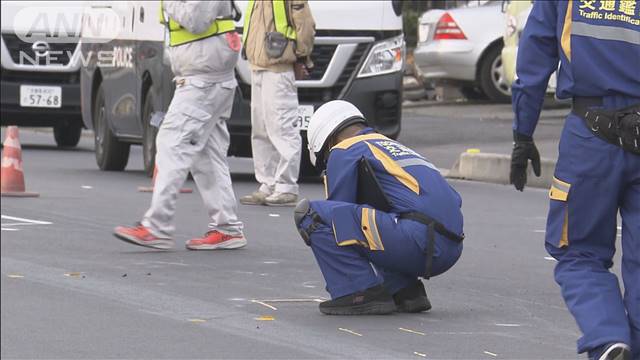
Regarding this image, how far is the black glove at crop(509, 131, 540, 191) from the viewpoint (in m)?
6.44

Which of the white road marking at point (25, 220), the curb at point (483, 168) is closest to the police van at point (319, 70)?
the curb at point (483, 168)

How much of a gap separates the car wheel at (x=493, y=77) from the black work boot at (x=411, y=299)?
1462 cm

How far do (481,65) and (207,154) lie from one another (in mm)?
12903

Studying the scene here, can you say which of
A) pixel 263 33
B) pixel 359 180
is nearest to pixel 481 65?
pixel 263 33

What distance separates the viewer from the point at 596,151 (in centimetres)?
621

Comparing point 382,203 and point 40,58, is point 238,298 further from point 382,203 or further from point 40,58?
point 40,58

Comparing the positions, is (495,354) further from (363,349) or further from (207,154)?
(207,154)

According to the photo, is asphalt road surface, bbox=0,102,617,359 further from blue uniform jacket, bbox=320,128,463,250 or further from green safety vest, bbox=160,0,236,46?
green safety vest, bbox=160,0,236,46

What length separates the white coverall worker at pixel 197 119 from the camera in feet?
32.8

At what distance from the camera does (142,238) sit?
991cm

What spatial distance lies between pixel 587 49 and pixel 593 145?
1.12 feet

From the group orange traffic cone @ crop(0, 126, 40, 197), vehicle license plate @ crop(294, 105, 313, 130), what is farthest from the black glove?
vehicle license plate @ crop(294, 105, 313, 130)

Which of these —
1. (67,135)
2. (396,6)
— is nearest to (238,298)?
(396,6)

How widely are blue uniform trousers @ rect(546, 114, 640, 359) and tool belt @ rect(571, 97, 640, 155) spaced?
3 cm
